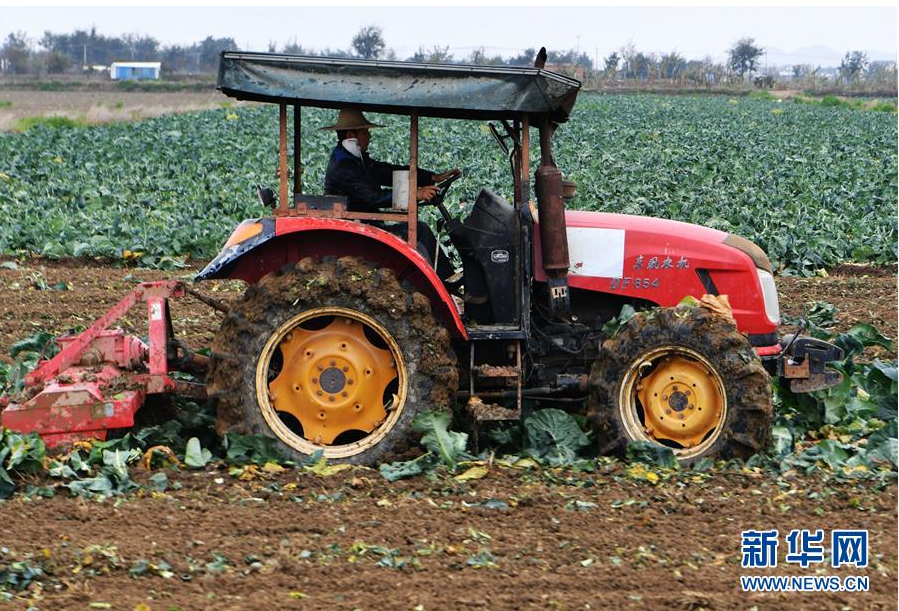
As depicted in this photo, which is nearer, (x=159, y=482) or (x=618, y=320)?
(x=159, y=482)

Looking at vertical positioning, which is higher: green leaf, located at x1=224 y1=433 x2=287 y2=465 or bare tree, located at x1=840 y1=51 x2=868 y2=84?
bare tree, located at x1=840 y1=51 x2=868 y2=84

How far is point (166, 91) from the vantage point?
6247 centimetres

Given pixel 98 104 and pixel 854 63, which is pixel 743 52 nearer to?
pixel 854 63

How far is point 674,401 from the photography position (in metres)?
6.44

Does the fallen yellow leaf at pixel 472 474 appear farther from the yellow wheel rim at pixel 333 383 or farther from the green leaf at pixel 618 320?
the green leaf at pixel 618 320

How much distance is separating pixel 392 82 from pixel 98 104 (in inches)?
1710

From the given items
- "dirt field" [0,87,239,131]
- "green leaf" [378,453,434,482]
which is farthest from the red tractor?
"dirt field" [0,87,239,131]

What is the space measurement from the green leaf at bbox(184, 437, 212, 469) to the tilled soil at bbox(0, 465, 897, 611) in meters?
0.11

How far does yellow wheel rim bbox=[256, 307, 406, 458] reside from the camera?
639 centimetres

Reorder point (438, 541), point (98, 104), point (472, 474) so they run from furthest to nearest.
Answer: point (98, 104), point (472, 474), point (438, 541)

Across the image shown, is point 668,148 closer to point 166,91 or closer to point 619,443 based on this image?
point 619,443

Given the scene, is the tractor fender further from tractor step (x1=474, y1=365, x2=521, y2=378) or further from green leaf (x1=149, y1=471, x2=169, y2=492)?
green leaf (x1=149, y1=471, x2=169, y2=492)

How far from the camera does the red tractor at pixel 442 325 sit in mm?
6215

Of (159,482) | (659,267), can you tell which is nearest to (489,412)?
(659,267)
